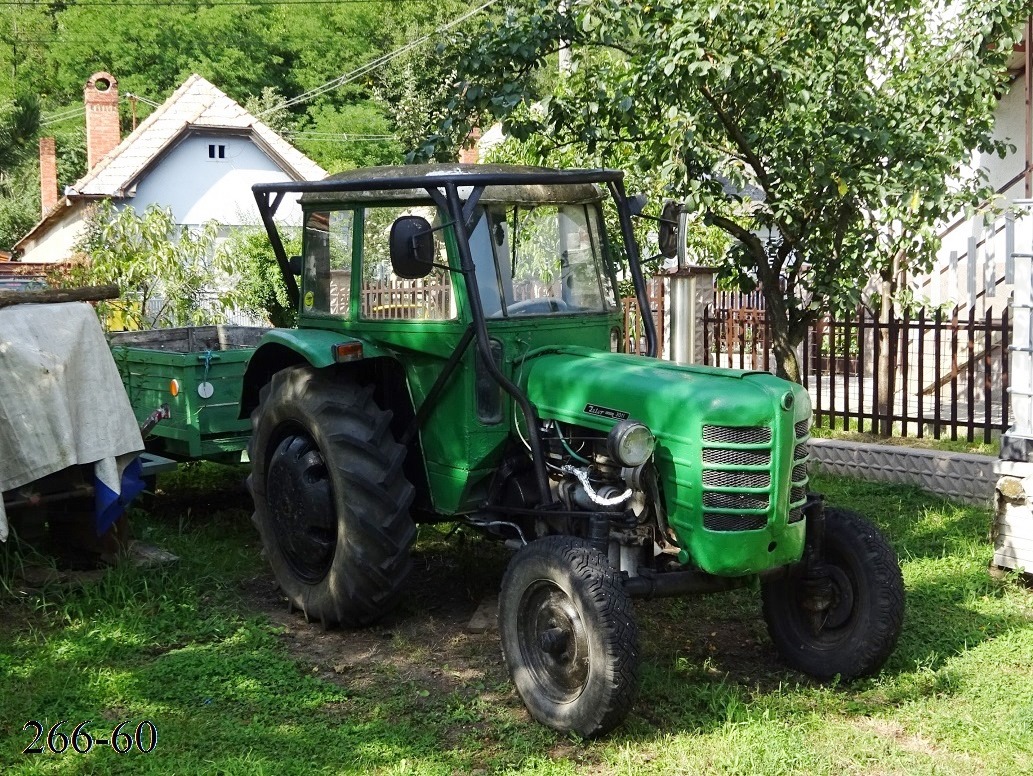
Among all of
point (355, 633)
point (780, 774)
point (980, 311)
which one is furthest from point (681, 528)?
point (980, 311)

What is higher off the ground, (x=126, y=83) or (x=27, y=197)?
(x=126, y=83)

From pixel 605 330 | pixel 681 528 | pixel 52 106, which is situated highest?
pixel 52 106

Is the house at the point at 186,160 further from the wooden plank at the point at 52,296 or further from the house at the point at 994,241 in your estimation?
the wooden plank at the point at 52,296

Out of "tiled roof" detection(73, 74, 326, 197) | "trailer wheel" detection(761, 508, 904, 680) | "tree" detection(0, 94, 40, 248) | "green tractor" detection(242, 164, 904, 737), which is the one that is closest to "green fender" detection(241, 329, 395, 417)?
"green tractor" detection(242, 164, 904, 737)

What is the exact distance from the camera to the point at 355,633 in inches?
223

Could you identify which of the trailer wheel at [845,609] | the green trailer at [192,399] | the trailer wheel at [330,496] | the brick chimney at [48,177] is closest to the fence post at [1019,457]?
the trailer wheel at [845,609]

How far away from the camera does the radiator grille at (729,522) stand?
4.54 m

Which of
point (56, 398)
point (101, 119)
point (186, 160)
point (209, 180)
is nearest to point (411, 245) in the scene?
point (56, 398)

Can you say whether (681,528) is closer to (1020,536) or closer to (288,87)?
(1020,536)

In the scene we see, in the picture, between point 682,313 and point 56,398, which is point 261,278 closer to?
point 682,313

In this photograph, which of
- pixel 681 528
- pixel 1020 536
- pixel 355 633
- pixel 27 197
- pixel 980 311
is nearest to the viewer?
pixel 681 528

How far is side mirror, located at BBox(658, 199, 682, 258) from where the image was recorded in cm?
577

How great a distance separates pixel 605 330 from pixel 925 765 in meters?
2.53

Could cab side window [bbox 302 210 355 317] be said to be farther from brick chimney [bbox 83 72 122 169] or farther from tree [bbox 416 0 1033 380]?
brick chimney [bbox 83 72 122 169]
